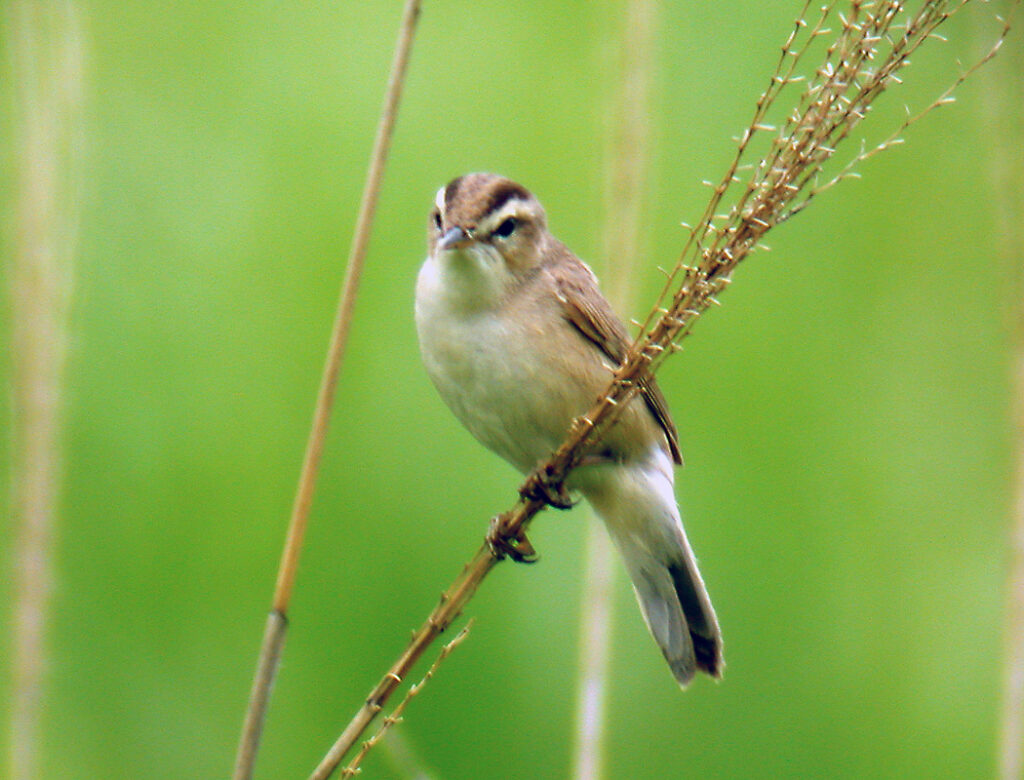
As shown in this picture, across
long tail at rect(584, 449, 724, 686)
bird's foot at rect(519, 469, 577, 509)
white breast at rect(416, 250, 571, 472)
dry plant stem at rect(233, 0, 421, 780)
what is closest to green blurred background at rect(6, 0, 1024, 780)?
long tail at rect(584, 449, 724, 686)

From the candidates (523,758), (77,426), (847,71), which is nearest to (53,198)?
(77,426)

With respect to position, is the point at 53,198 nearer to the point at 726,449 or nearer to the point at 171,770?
the point at 171,770

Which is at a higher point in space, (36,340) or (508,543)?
(508,543)

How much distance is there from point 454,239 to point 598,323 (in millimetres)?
466

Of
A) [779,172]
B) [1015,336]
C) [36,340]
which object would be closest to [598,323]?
[1015,336]

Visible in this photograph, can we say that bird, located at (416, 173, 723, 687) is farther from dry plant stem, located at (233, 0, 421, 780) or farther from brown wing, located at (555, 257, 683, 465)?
dry plant stem, located at (233, 0, 421, 780)

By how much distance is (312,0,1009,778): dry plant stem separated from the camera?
1537 mm

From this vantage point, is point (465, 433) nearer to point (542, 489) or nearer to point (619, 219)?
point (542, 489)

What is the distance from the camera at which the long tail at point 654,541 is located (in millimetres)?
2697

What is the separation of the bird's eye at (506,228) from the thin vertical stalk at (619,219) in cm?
49

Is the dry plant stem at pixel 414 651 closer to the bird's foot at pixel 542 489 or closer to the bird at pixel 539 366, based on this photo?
the bird's foot at pixel 542 489

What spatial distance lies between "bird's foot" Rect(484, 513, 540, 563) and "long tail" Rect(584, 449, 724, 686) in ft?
0.86

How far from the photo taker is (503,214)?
8.27 ft

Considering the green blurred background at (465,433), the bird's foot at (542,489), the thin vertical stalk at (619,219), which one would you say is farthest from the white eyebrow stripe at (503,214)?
the bird's foot at (542,489)
